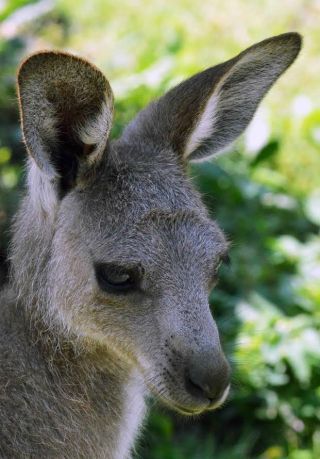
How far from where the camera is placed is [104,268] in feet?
13.1

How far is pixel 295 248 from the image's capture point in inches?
287

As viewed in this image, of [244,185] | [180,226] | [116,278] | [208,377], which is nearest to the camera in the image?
[208,377]

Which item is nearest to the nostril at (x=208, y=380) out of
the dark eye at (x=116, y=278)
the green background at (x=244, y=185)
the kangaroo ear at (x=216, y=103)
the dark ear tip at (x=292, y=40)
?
the dark eye at (x=116, y=278)

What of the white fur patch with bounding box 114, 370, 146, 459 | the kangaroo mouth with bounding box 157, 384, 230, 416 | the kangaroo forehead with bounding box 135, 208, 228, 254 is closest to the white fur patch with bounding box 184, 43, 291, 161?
the kangaroo forehead with bounding box 135, 208, 228, 254

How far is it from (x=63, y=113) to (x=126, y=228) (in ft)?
1.89

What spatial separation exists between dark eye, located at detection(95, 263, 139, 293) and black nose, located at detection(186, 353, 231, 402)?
1.48 ft

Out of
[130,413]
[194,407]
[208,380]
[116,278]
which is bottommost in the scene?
[130,413]

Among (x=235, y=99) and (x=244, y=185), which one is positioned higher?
(x=235, y=99)

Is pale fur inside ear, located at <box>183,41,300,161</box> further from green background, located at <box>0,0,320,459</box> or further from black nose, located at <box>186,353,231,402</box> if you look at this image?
black nose, located at <box>186,353,231,402</box>

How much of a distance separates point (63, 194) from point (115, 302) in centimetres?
58

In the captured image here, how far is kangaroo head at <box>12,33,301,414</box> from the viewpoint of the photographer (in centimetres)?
383

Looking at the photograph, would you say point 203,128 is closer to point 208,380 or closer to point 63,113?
point 63,113

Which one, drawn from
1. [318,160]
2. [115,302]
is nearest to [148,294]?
[115,302]

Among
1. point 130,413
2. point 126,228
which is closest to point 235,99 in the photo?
point 126,228
